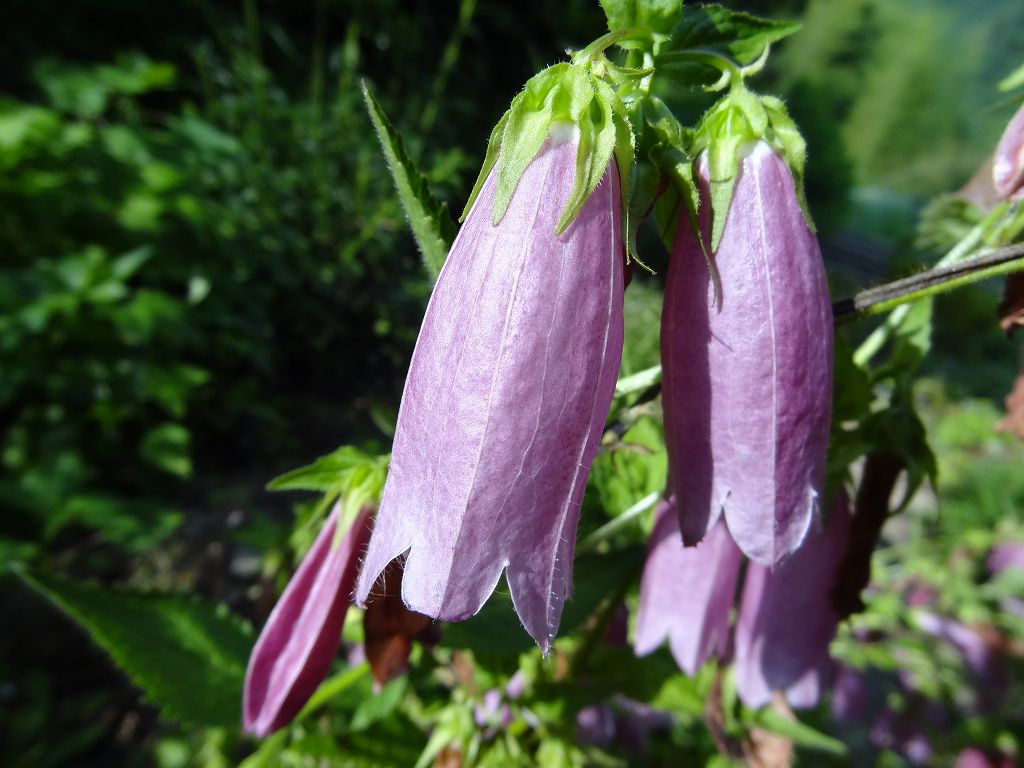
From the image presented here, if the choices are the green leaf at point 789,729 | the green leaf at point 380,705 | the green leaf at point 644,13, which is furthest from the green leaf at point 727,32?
the green leaf at point 789,729

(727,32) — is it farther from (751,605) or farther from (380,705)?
(380,705)

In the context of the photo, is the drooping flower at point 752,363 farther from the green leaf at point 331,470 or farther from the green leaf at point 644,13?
the green leaf at point 331,470

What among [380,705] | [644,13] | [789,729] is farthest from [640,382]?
[789,729]

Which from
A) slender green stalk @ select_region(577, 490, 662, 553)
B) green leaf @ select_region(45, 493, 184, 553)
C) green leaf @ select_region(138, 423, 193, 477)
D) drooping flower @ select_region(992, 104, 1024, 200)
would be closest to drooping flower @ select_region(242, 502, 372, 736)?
slender green stalk @ select_region(577, 490, 662, 553)

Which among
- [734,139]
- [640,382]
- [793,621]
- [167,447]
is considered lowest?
[793,621]

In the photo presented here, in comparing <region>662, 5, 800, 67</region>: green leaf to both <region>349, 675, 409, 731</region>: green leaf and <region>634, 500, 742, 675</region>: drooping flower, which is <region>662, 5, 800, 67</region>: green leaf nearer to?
<region>634, 500, 742, 675</region>: drooping flower

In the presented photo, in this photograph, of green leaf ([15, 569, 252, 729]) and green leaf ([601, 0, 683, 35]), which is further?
green leaf ([15, 569, 252, 729])
